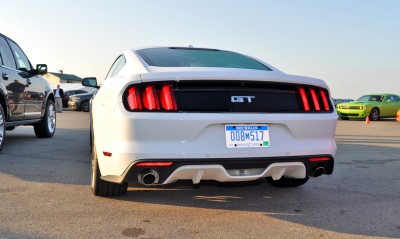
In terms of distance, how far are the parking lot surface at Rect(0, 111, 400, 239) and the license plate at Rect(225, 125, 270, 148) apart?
23.3 inches

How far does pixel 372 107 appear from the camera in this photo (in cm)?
1812


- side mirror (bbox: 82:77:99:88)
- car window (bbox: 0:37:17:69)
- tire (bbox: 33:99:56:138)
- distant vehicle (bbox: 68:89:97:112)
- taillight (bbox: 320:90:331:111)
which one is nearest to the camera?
taillight (bbox: 320:90:331:111)

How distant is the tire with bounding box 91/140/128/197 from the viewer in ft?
11.3

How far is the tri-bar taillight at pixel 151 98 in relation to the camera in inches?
114

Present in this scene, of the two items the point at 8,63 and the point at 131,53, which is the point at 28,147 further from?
the point at 131,53

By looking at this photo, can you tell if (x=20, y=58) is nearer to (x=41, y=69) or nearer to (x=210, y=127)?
(x=41, y=69)

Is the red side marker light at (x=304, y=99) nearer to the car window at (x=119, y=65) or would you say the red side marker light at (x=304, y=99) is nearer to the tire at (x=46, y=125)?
the car window at (x=119, y=65)

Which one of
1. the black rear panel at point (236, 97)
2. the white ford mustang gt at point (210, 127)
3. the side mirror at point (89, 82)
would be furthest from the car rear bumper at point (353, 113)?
the black rear panel at point (236, 97)

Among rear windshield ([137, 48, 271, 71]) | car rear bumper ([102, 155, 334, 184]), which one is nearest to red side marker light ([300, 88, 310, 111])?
car rear bumper ([102, 155, 334, 184])

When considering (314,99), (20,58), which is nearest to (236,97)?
(314,99)

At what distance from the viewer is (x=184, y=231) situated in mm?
2789

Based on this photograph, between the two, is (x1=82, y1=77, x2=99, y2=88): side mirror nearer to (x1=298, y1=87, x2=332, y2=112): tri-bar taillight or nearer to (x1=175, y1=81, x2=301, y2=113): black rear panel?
(x1=175, y1=81, x2=301, y2=113): black rear panel

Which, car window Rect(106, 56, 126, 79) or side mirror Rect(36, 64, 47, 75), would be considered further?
side mirror Rect(36, 64, 47, 75)

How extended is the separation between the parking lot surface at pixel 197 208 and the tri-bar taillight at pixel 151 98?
0.85 metres
